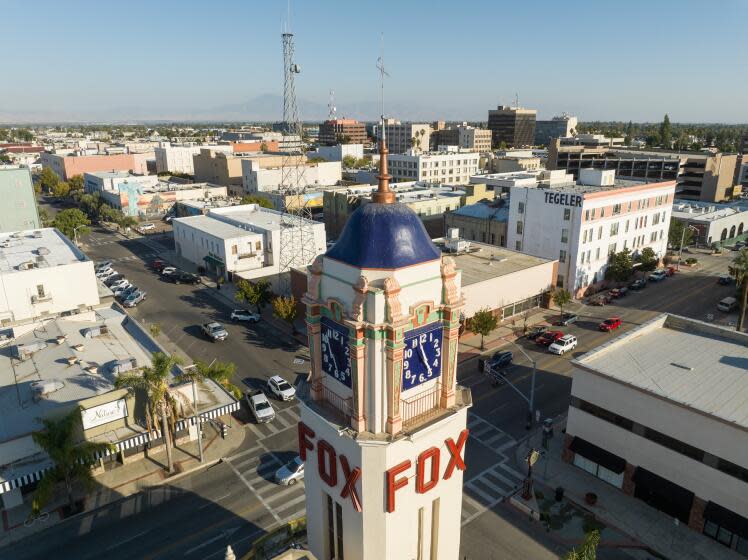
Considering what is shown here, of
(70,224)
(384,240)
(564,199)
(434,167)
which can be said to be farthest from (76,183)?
(384,240)

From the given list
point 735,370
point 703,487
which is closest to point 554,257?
point 735,370

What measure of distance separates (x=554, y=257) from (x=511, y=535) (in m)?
47.2

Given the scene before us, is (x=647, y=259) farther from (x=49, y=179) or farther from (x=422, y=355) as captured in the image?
(x=49, y=179)

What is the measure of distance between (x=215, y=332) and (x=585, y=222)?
49059 mm

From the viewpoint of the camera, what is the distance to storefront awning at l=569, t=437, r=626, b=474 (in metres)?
33.8

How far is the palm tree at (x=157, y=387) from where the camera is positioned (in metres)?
32.5

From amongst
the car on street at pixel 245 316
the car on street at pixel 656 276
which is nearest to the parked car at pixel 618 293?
the car on street at pixel 656 276

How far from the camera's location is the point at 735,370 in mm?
34562

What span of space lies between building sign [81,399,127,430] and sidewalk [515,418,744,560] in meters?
28.0

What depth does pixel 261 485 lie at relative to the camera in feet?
112

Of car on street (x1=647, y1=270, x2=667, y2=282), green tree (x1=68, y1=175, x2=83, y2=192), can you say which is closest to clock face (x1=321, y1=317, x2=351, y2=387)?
car on street (x1=647, y1=270, x2=667, y2=282)

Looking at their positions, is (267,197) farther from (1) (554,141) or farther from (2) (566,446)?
(2) (566,446)

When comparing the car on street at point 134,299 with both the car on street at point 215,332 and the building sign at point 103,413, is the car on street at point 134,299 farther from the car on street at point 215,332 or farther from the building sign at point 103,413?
the building sign at point 103,413

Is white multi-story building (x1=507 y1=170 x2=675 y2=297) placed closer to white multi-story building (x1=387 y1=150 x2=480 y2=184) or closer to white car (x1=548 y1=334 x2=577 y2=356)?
white car (x1=548 y1=334 x2=577 y2=356)
